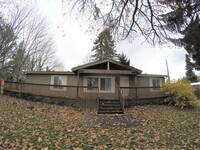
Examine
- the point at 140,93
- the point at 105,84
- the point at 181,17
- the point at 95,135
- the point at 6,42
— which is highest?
the point at 6,42

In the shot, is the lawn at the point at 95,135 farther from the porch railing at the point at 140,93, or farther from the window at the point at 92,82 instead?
the window at the point at 92,82

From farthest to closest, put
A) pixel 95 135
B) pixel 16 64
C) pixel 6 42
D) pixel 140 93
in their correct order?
pixel 16 64
pixel 6 42
pixel 140 93
pixel 95 135

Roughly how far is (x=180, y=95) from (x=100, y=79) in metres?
7.18

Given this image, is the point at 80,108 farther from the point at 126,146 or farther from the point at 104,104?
the point at 126,146

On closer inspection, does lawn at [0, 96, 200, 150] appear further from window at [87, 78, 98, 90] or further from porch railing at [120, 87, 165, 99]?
window at [87, 78, 98, 90]

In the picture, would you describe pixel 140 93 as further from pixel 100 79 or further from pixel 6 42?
pixel 6 42

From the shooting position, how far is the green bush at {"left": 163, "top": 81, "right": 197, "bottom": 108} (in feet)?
65.5

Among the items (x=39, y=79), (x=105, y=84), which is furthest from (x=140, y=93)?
(x=39, y=79)

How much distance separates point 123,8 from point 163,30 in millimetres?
2246

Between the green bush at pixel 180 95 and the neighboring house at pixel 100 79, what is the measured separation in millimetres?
1267

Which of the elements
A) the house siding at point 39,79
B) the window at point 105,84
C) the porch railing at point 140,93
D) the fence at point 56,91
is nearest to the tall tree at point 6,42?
the house siding at point 39,79

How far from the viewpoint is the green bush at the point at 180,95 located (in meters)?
20.0

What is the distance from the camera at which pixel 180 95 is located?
65.9 ft

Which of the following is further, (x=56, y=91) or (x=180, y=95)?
(x=56, y=91)
